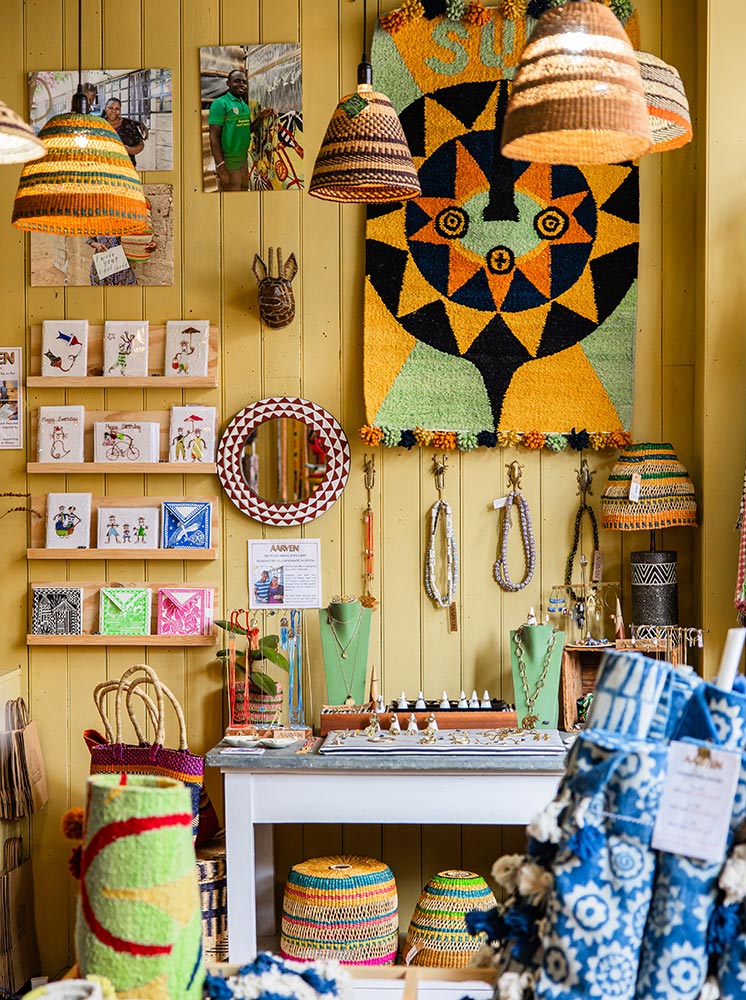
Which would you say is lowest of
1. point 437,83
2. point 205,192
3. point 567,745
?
point 567,745

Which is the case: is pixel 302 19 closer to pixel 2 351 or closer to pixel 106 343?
pixel 106 343

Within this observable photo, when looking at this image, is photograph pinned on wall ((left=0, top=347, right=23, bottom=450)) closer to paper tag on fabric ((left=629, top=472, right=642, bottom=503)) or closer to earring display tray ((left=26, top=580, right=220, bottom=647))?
earring display tray ((left=26, top=580, right=220, bottom=647))

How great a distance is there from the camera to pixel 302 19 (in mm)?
3768

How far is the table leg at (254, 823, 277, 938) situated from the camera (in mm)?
3537

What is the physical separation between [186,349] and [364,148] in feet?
4.28

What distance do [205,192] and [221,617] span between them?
141 centimetres

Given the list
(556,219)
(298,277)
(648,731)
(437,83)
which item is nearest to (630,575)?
(556,219)

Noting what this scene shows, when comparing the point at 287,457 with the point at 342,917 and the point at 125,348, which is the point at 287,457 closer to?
the point at 125,348

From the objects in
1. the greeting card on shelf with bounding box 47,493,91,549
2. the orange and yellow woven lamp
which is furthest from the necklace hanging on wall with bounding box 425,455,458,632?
the greeting card on shelf with bounding box 47,493,91,549

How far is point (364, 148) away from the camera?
105 inches

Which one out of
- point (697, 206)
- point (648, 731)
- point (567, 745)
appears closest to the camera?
point (648, 731)

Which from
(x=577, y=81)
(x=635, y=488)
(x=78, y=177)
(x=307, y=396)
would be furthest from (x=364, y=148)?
(x=635, y=488)

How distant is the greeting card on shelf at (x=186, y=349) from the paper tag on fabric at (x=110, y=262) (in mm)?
259

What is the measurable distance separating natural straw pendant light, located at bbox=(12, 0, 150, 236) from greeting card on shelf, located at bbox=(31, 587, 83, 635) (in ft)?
4.80
